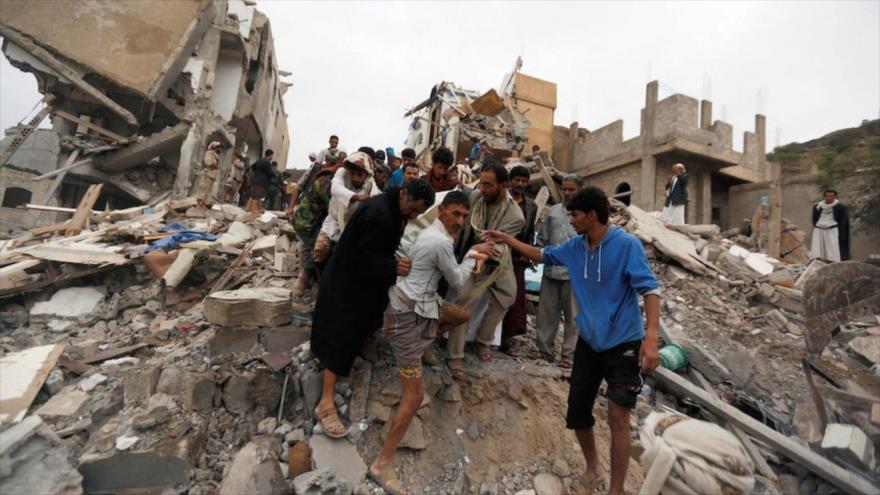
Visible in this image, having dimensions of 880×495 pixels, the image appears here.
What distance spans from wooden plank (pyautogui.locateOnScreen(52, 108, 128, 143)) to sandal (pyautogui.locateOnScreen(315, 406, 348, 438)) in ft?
47.7

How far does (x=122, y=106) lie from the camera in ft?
44.4

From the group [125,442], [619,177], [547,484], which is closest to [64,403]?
[125,442]

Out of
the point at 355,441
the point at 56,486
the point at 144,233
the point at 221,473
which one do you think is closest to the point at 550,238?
the point at 355,441

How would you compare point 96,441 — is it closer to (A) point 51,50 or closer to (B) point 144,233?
(B) point 144,233

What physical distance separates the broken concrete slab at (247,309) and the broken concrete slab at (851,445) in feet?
12.8

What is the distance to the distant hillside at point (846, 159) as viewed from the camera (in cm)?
1188

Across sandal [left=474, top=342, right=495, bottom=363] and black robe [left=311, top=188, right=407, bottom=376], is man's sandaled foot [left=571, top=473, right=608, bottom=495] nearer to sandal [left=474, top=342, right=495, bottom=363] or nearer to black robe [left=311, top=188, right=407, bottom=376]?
sandal [left=474, top=342, right=495, bottom=363]

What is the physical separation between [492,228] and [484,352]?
1.13 metres

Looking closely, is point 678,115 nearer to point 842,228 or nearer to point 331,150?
point 842,228

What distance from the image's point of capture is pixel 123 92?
12.9 metres

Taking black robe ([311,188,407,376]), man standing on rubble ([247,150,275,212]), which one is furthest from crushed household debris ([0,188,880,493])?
man standing on rubble ([247,150,275,212])

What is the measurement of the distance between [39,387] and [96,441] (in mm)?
905

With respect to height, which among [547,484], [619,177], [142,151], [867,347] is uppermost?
[619,177]

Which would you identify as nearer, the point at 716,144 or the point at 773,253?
the point at 773,253
